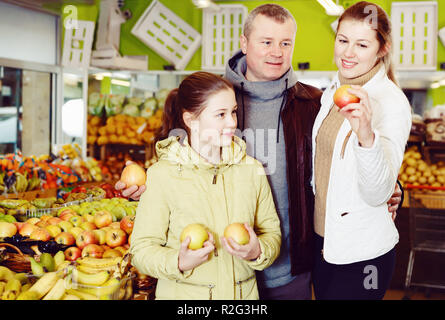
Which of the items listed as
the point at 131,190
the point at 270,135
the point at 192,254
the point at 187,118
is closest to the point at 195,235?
the point at 192,254

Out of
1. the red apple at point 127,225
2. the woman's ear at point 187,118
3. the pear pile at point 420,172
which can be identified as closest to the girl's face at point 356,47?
the woman's ear at point 187,118

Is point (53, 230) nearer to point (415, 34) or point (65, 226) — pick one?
point (65, 226)

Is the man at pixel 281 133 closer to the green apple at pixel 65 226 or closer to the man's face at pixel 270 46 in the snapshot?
the man's face at pixel 270 46

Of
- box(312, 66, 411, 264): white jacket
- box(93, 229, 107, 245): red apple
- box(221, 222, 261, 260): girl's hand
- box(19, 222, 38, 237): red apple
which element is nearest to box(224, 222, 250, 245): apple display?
box(221, 222, 261, 260): girl's hand

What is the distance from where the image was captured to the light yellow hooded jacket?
1.58 meters

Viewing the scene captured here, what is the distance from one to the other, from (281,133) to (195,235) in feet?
2.24

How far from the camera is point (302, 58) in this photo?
5.57 meters

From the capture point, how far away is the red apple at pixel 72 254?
7.05ft

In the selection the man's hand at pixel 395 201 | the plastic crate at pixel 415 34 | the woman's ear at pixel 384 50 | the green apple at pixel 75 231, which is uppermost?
the plastic crate at pixel 415 34

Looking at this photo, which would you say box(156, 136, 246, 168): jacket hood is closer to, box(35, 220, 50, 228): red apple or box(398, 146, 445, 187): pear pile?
box(35, 220, 50, 228): red apple

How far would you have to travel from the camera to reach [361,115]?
1.38 metres

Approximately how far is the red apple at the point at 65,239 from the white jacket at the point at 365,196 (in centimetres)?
118

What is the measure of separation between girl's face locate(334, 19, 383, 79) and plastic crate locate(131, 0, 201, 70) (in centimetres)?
419
